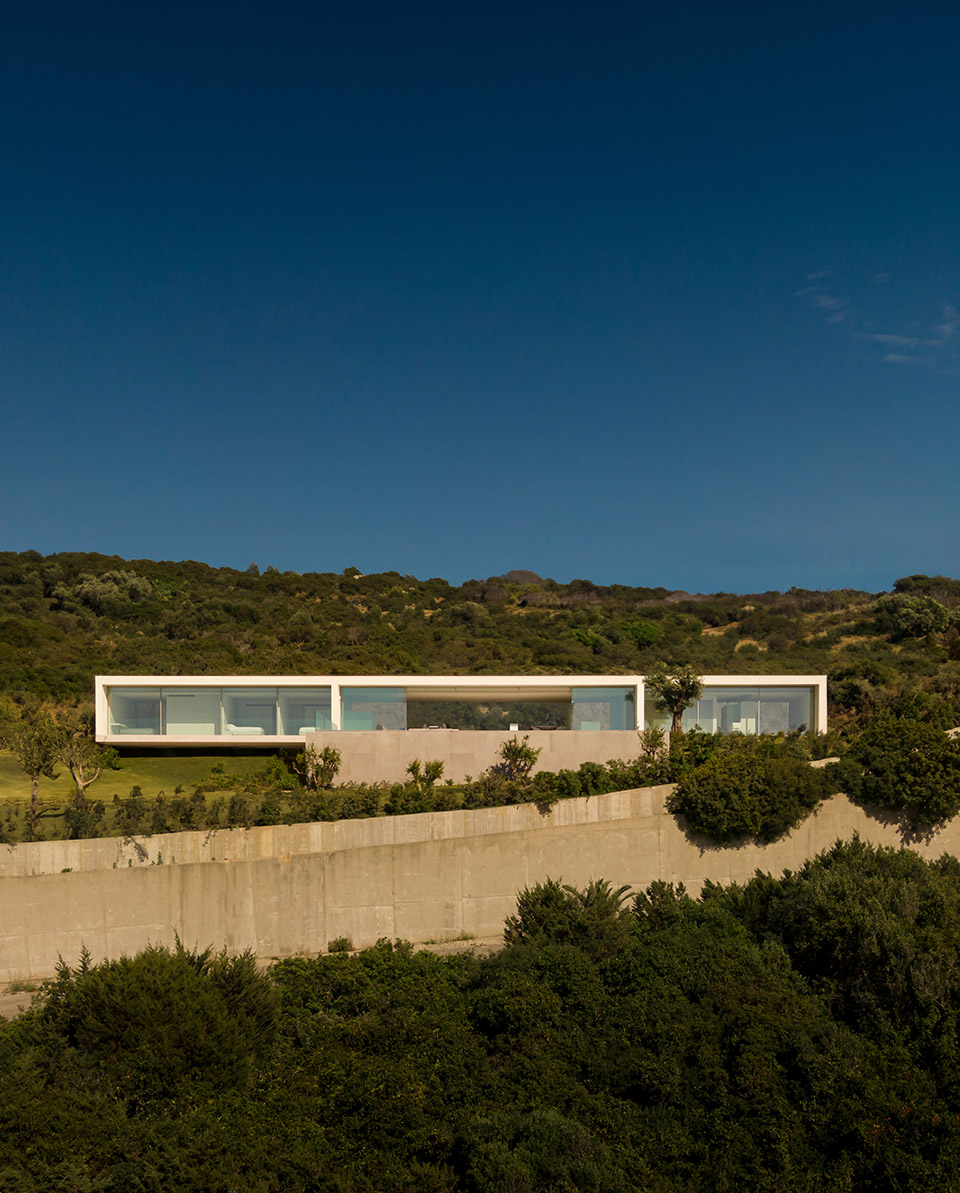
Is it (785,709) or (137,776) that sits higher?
(785,709)

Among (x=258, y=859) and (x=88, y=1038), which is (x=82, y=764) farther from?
(x=88, y=1038)

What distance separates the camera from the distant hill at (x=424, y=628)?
3731 centimetres

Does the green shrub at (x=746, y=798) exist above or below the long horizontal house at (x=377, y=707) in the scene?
below

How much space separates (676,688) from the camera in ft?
89.9

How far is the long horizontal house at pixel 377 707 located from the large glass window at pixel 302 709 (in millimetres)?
29

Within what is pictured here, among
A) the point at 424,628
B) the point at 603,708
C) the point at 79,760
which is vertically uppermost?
the point at 424,628

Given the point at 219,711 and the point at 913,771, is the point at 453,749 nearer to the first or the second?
the point at 219,711

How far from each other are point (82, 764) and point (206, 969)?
9.92 meters

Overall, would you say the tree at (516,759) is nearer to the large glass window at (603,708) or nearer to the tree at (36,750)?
the large glass window at (603,708)

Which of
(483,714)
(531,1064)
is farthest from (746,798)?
(531,1064)

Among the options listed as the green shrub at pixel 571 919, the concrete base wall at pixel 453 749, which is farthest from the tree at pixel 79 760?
the green shrub at pixel 571 919

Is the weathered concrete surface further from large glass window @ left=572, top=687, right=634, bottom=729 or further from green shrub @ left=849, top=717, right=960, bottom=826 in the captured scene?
large glass window @ left=572, top=687, right=634, bottom=729

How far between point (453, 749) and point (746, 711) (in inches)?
362

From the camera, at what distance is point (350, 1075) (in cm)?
1195
